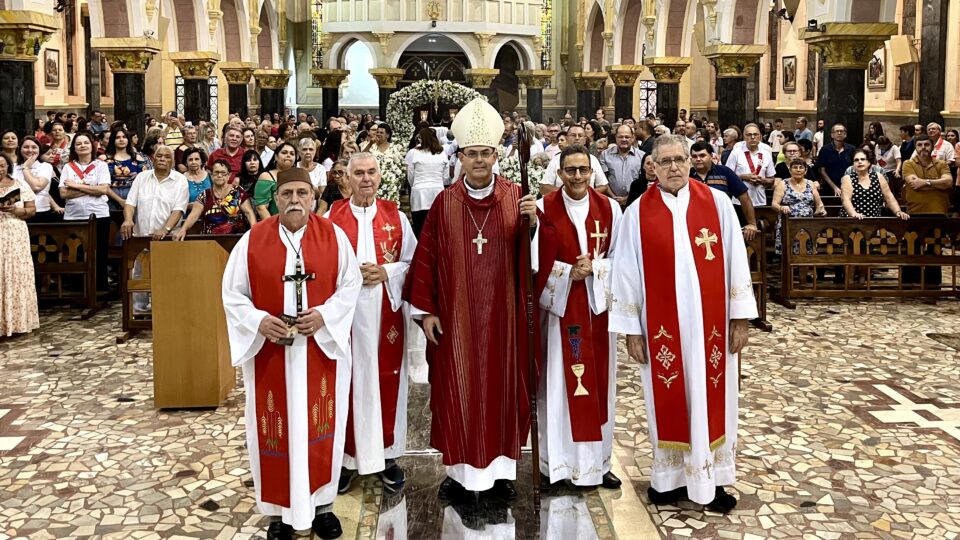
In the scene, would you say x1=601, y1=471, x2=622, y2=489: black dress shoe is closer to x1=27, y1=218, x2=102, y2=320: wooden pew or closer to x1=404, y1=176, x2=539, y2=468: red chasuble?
x1=404, y1=176, x2=539, y2=468: red chasuble

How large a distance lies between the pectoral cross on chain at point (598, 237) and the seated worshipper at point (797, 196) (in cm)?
614

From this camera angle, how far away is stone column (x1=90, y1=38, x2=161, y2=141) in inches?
730

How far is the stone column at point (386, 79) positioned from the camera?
34500mm

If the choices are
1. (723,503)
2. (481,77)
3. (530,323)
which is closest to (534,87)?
(481,77)

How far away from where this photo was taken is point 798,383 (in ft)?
25.7

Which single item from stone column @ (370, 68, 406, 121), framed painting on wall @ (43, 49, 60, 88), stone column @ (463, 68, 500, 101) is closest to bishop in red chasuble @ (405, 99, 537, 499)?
framed painting on wall @ (43, 49, 60, 88)

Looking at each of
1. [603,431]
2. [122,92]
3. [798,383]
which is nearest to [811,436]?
[798,383]

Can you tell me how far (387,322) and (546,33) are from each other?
33347mm

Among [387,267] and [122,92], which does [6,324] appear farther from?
[122,92]

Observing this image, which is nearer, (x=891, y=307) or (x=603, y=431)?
(x=603, y=431)

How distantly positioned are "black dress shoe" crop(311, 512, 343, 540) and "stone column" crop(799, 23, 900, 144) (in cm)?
1184

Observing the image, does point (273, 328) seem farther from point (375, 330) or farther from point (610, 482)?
point (610, 482)

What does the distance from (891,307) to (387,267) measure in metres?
7.19

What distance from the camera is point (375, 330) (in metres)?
5.41
